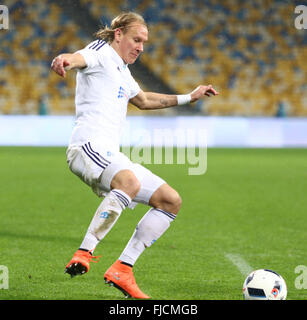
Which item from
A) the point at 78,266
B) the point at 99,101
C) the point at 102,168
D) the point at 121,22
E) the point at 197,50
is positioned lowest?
the point at 78,266

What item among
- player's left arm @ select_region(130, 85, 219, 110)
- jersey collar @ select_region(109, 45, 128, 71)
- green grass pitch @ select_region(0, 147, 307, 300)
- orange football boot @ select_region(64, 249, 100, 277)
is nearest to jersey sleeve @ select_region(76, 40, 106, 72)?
jersey collar @ select_region(109, 45, 128, 71)

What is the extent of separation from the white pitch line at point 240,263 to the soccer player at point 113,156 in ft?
3.92

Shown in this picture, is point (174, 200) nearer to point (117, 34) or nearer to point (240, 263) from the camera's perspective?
point (117, 34)

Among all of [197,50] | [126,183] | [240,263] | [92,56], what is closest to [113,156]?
[126,183]

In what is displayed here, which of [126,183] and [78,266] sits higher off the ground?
[126,183]

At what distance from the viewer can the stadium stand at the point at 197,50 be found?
1011 inches

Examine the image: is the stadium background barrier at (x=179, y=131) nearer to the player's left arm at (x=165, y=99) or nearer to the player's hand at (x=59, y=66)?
the player's left arm at (x=165, y=99)

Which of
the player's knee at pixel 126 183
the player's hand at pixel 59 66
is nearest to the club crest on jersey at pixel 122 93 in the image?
the player's knee at pixel 126 183

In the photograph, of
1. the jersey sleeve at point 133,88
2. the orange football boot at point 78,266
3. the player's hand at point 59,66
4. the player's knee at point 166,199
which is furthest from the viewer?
the jersey sleeve at point 133,88

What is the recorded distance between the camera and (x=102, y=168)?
487 centimetres

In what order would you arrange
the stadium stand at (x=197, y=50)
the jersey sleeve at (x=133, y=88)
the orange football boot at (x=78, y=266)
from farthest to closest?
the stadium stand at (x=197, y=50), the jersey sleeve at (x=133, y=88), the orange football boot at (x=78, y=266)

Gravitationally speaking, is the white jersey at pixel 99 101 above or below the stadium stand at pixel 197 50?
below

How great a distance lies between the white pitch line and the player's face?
6.79ft

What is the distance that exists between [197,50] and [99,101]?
22305 millimetres
